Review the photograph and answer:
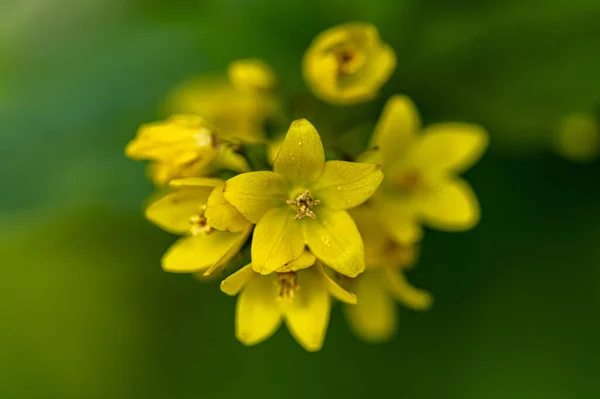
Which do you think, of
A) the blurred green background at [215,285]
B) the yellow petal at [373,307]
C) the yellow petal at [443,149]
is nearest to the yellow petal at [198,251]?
the yellow petal at [373,307]

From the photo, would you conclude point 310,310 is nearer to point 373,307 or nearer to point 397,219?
point 397,219

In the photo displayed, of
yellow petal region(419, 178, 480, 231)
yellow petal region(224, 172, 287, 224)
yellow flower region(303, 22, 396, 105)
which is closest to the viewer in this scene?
yellow petal region(224, 172, 287, 224)

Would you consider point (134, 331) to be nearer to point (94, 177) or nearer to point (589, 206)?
point (94, 177)

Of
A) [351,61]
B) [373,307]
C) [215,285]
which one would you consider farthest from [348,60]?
[215,285]

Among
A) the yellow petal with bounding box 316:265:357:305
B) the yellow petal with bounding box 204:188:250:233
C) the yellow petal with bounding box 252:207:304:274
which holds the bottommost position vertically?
the yellow petal with bounding box 316:265:357:305

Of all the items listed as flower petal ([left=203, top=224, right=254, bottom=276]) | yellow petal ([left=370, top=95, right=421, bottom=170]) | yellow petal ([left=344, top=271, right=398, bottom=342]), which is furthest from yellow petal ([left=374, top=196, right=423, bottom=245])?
flower petal ([left=203, top=224, right=254, bottom=276])

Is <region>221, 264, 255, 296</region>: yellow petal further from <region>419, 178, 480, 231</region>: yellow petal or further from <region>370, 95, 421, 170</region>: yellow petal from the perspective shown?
<region>419, 178, 480, 231</region>: yellow petal
